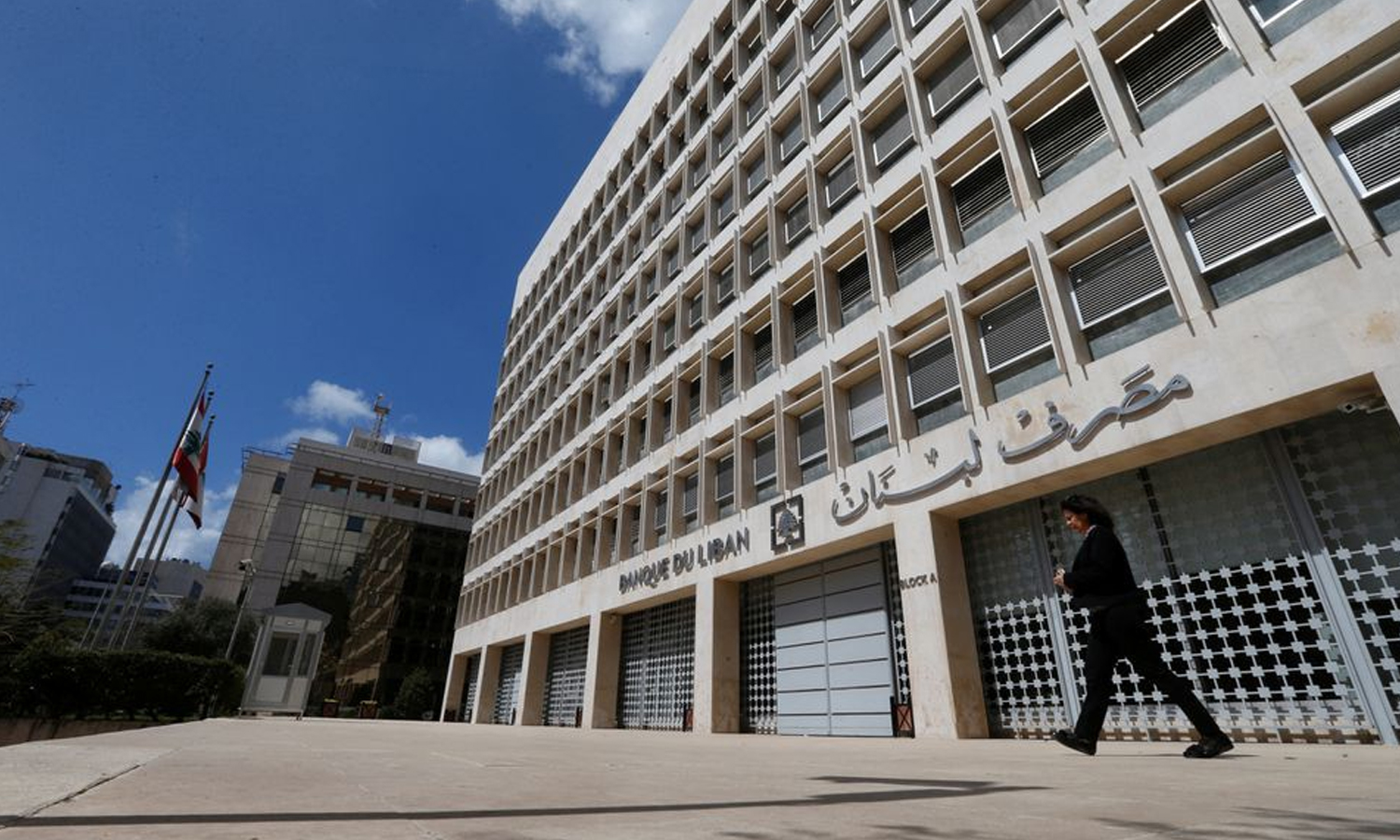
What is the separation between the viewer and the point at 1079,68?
10641 millimetres

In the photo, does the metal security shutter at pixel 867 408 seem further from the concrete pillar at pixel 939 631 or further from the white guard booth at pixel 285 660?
the white guard booth at pixel 285 660

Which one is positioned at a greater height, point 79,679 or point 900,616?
point 900,616

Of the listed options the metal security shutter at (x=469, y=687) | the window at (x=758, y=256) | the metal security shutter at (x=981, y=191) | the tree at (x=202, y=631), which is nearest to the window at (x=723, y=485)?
the window at (x=758, y=256)

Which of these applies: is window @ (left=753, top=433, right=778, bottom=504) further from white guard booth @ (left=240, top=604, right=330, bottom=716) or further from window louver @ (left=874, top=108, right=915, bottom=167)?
white guard booth @ (left=240, top=604, right=330, bottom=716)

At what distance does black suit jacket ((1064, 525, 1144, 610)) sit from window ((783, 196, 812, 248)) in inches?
477

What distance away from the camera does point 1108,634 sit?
4.89 m

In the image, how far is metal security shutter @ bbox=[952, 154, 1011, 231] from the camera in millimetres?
11729

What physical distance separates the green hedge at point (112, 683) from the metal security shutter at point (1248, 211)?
23.3 meters

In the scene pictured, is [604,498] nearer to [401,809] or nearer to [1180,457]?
[1180,457]

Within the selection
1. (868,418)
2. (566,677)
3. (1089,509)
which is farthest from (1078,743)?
(566,677)

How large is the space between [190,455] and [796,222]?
2189cm

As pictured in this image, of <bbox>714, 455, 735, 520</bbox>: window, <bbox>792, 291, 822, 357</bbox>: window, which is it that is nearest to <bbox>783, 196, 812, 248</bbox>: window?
<bbox>792, 291, 822, 357</bbox>: window

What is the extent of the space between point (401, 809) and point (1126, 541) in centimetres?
941

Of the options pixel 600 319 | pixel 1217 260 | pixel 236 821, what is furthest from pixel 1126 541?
pixel 600 319
